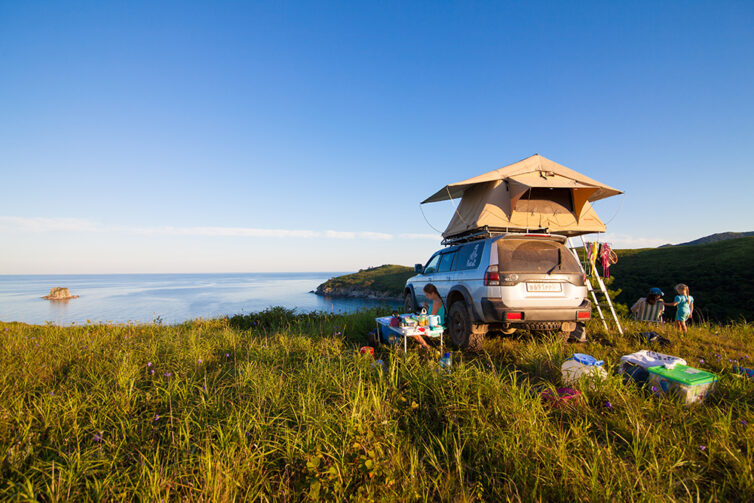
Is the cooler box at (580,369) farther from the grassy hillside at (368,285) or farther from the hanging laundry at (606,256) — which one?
the grassy hillside at (368,285)

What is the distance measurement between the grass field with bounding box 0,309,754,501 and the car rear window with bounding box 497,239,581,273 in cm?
165

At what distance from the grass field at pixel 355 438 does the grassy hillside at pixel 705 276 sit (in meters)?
26.0

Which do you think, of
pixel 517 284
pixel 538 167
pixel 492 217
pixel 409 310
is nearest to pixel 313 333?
pixel 409 310

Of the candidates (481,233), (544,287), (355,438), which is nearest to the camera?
(355,438)

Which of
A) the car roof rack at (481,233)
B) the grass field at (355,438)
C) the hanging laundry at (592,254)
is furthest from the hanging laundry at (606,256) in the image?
the grass field at (355,438)

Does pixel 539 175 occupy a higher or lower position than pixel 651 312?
higher

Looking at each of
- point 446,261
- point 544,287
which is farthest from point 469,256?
point 544,287

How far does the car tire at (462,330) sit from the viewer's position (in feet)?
16.9

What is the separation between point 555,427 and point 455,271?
3.65 meters

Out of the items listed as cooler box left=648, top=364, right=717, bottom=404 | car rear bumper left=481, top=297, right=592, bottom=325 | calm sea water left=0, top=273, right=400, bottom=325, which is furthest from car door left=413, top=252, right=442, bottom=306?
cooler box left=648, top=364, right=717, bottom=404

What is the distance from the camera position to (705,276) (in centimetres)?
2861

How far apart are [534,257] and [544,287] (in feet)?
1.65

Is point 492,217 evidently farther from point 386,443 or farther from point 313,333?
point 386,443

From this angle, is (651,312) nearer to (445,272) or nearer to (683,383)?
(445,272)
